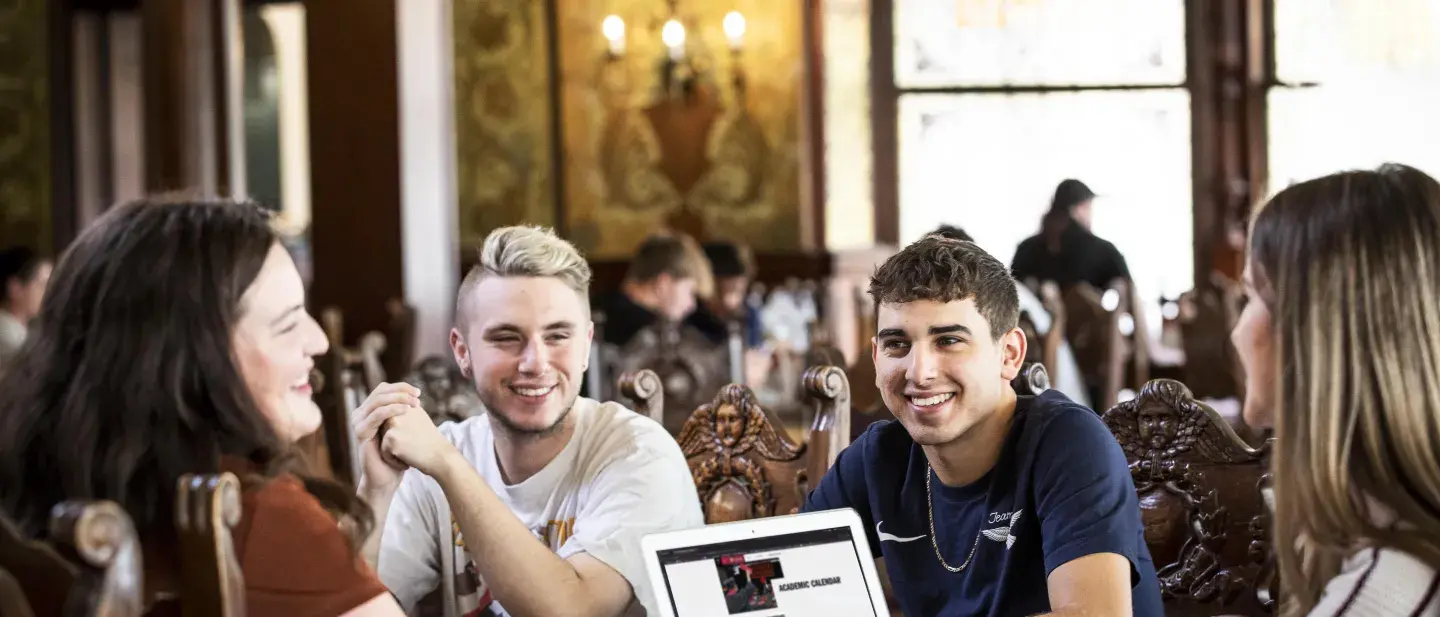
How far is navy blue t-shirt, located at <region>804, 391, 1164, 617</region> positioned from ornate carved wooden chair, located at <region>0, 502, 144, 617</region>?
1.01 m

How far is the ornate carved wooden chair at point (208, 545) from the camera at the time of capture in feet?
4.28

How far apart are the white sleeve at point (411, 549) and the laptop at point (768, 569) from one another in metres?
0.68

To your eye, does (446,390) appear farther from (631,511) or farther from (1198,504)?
(1198,504)

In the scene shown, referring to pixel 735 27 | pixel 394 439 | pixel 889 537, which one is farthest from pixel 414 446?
pixel 735 27

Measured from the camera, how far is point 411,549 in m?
2.23

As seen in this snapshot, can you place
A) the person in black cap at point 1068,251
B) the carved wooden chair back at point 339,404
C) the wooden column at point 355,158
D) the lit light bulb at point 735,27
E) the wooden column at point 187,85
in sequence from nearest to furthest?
the carved wooden chair back at point 339,404 → the wooden column at point 355,158 → the wooden column at point 187,85 → the person in black cap at point 1068,251 → the lit light bulb at point 735,27

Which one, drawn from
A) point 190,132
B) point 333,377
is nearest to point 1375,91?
point 190,132

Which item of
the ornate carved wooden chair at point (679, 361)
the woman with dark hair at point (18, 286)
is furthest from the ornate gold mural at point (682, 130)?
the ornate carved wooden chair at point (679, 361)

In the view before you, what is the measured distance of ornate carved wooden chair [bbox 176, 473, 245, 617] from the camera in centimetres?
130

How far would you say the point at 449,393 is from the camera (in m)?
3.02

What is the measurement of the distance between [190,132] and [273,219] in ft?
17.3

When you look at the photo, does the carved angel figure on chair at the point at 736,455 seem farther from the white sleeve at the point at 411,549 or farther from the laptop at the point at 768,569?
the laptop at the point at 768,569

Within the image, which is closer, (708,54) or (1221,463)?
(1221,463)

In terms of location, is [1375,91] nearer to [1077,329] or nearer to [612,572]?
[1077,329]
